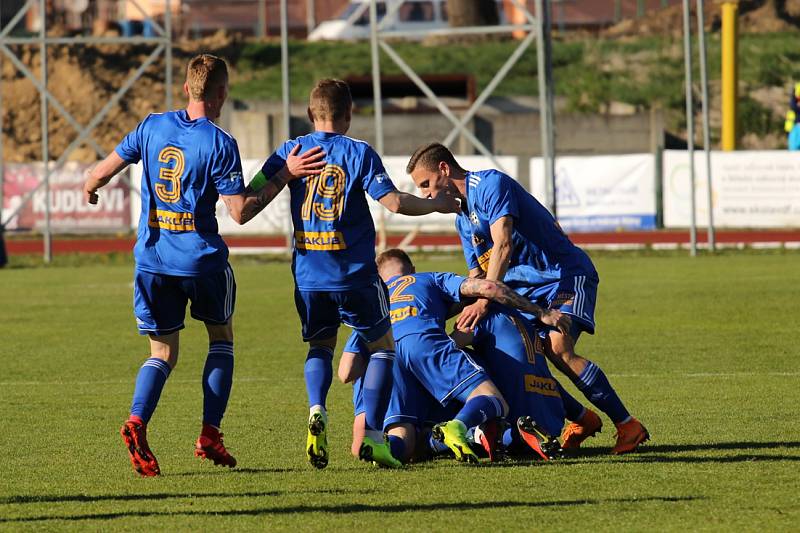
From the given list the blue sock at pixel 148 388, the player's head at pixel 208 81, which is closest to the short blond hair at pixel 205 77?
the player's head at pixel 208 81

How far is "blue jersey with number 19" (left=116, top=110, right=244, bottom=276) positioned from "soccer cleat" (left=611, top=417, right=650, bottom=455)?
2.22 m

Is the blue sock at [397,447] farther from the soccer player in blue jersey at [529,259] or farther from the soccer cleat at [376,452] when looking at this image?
the soccer player in blue jersey at [529,259]

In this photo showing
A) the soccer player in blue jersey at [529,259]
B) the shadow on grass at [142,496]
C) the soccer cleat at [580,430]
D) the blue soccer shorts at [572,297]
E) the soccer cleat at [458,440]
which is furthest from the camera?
the blue soccer shorts at [572,297]

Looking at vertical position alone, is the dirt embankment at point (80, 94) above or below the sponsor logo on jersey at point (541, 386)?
above

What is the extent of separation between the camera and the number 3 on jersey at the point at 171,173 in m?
7.14

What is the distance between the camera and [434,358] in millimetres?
7602

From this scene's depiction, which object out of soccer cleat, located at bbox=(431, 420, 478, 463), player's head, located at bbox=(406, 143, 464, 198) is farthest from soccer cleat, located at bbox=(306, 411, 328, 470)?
player's head, located at bbox=(406, 143, 464, 198)

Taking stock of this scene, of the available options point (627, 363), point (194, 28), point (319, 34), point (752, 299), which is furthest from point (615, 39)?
point (627, 363)

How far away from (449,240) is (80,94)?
712 inches

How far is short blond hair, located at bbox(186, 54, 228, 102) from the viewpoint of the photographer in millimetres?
7176

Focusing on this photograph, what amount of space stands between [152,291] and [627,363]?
17.9ft

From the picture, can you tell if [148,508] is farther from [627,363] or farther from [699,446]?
[627,363]

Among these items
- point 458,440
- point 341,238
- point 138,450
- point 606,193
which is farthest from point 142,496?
point 606,193

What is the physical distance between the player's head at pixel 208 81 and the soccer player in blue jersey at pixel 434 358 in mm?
1454
